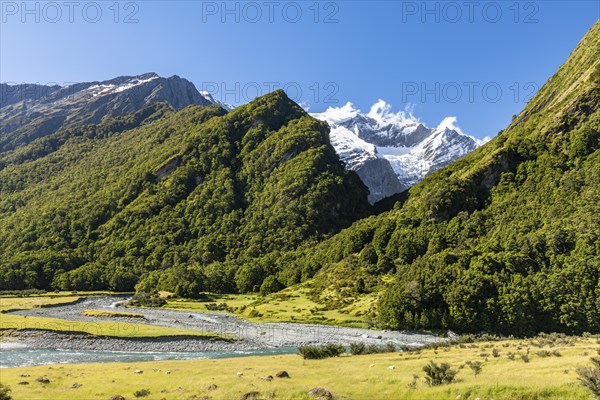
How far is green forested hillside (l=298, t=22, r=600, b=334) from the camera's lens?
89.3m

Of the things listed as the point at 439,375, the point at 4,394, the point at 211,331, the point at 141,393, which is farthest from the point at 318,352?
the point at 211,331

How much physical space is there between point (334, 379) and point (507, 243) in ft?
304

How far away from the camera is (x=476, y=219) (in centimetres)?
14888

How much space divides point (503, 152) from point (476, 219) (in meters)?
39.3

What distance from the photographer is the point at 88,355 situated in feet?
221

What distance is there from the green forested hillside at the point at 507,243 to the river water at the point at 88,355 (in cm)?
4322

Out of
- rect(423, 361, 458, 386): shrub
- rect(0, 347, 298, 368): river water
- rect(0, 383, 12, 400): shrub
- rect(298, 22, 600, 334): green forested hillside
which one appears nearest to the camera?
rect(423, 361, 458, 386): shrub

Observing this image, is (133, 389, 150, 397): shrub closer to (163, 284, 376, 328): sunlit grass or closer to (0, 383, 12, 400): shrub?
(0, 383, 12, 400): shrub

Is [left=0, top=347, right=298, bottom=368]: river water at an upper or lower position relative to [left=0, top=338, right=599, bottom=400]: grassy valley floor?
lower

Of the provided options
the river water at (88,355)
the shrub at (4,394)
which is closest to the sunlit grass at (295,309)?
the river water at (88,355)

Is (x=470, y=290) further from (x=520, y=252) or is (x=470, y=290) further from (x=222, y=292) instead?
(x=222, y=292)

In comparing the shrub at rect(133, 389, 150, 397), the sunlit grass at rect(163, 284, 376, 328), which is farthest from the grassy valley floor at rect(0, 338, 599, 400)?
the sunlit grass at rect(163, 284, 376, 328)

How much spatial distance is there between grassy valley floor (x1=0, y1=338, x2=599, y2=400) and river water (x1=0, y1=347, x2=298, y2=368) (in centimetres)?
1550

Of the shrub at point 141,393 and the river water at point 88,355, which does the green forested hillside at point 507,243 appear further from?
the shrub at point 141,393
